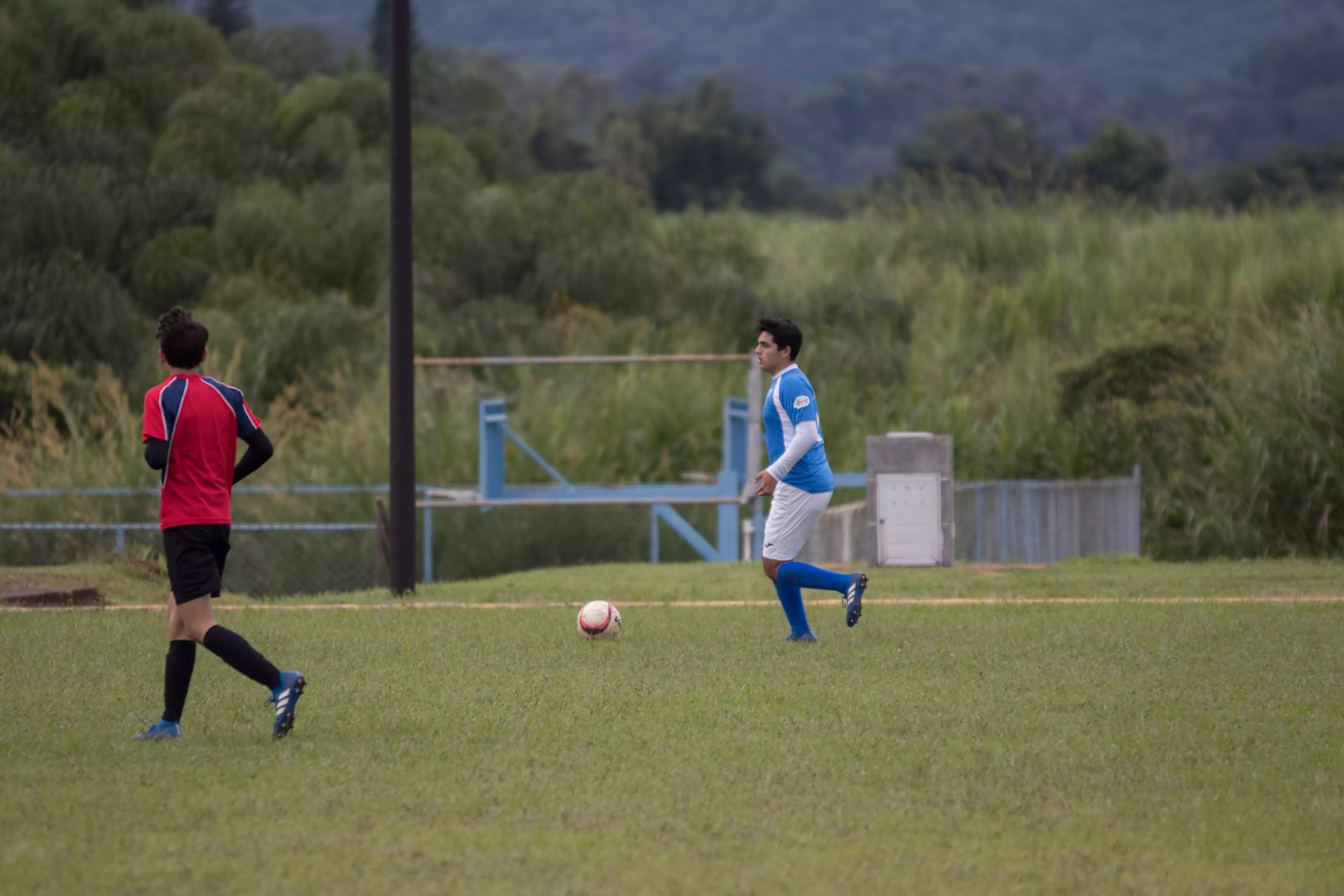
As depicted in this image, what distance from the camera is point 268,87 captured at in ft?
125

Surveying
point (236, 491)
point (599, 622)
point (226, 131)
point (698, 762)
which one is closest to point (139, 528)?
point (236, 491)

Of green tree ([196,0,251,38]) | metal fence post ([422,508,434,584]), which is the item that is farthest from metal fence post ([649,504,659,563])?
green tree ([196,0,251,38])

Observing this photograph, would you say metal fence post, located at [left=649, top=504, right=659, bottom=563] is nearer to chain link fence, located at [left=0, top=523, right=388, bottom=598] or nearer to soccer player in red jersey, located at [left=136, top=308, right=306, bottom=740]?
chain link fence, located at [left=0, top=523, right=388, bottom=598]

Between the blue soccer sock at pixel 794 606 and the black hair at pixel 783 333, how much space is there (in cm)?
126

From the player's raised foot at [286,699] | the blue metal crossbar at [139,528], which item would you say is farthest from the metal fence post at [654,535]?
the player's raised foot at [286,699]

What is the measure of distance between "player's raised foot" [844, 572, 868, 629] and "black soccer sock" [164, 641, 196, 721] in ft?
12.1

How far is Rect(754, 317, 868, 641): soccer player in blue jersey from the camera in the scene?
28.4ft

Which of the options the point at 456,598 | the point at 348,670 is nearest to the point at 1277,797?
the point at 348,670

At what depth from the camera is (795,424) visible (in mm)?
8680

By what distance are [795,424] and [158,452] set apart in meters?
3.66

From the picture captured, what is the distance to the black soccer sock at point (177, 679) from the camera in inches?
247

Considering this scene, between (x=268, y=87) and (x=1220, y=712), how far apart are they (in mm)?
35130

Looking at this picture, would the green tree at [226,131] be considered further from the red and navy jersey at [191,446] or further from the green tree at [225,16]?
the red and navy jersey at [191,446]

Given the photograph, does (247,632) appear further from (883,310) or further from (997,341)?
(883,310)
